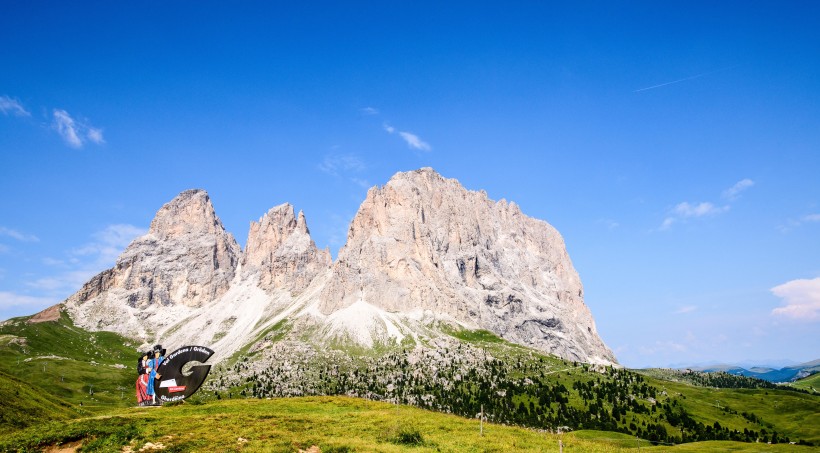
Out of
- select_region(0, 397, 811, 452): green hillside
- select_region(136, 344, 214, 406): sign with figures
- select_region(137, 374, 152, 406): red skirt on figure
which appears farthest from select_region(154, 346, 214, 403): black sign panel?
select_region(0, 397, 811, 452): green hillside

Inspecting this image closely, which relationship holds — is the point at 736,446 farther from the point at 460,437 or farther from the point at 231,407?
A: the point at 231,407

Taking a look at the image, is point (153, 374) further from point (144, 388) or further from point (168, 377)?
point (144, 388)

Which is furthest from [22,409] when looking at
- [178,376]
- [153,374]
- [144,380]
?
[178,376]

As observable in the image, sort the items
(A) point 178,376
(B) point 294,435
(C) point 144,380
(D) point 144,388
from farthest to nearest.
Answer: (D) point 144,388 < (C) point 144,380 < (A) point 178,376 < (B) point 294,435

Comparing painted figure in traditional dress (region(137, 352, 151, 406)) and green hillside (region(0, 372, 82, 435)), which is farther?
painted figure in traditional dress (region(137, 352, 151, 406))

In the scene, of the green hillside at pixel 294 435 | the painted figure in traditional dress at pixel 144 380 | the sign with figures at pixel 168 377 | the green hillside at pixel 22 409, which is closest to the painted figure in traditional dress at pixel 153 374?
the sign with figures at pixel 168 377

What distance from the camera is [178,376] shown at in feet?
240

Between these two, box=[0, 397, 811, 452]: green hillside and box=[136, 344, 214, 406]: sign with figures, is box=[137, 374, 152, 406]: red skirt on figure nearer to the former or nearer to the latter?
box=[136, 344, 214, 406]: sign with figures

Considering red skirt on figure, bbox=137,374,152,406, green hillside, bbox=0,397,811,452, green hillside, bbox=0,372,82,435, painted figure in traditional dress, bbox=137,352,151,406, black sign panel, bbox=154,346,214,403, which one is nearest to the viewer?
green hillside, bbox=0,397,811,452

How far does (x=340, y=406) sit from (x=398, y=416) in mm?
19171

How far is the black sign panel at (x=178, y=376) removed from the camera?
2849 inches

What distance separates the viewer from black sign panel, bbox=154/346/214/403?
237 feet

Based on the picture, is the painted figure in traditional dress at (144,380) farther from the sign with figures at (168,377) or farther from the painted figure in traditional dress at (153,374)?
the painted figure in traditional dress at (153,374)

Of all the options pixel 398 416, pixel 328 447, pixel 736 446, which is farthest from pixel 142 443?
pixel 736 446
